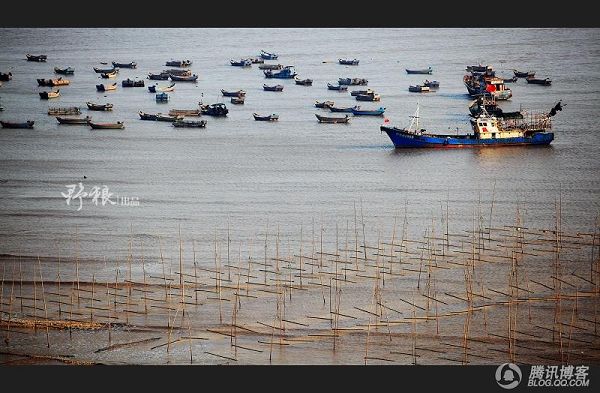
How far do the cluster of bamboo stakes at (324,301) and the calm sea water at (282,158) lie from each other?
93cm

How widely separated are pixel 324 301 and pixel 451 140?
12765 millimetres

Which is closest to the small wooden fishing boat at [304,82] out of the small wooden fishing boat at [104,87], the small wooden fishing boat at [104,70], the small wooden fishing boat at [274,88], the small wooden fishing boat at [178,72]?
the small wooden fishing boat at [274,88]

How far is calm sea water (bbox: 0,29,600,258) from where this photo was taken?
21.6 metres

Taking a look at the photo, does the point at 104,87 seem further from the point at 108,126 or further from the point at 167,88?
the point at 108,126

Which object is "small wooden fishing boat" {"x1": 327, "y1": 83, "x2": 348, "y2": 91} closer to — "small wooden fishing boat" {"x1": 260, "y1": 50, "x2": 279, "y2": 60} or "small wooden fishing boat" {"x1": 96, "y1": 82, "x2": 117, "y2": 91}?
"small wooden fishing boat" {"x1": 96, "y1": 82, "x2": 117, "y2": 91}

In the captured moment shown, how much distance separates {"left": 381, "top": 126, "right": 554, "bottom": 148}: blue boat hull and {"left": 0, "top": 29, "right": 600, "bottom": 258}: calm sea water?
0.29m

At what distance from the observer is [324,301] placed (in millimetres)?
17016

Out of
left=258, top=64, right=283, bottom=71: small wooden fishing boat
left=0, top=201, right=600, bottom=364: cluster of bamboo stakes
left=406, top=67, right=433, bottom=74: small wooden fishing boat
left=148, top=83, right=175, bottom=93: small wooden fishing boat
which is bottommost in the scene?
left=0, top=201, right=600, bottom=364: cluster of bamboo stakes

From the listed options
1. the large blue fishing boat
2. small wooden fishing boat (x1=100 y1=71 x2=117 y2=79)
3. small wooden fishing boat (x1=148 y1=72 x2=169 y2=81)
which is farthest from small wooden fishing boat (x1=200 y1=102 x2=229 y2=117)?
small wooden fishing boat (x1=100 y1=71 x2=117 y2=79)

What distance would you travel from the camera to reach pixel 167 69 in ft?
136

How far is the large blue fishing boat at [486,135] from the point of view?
28922 millimetres

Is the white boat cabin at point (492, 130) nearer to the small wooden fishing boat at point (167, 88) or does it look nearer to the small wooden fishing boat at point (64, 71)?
the small wooden fishing boat at point (167, 88)

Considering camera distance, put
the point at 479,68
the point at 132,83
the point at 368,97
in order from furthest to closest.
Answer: the point at 479,68
the point at 132,83
the point at 368,97

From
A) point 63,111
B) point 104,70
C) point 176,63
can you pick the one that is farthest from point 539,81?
point 63,111
